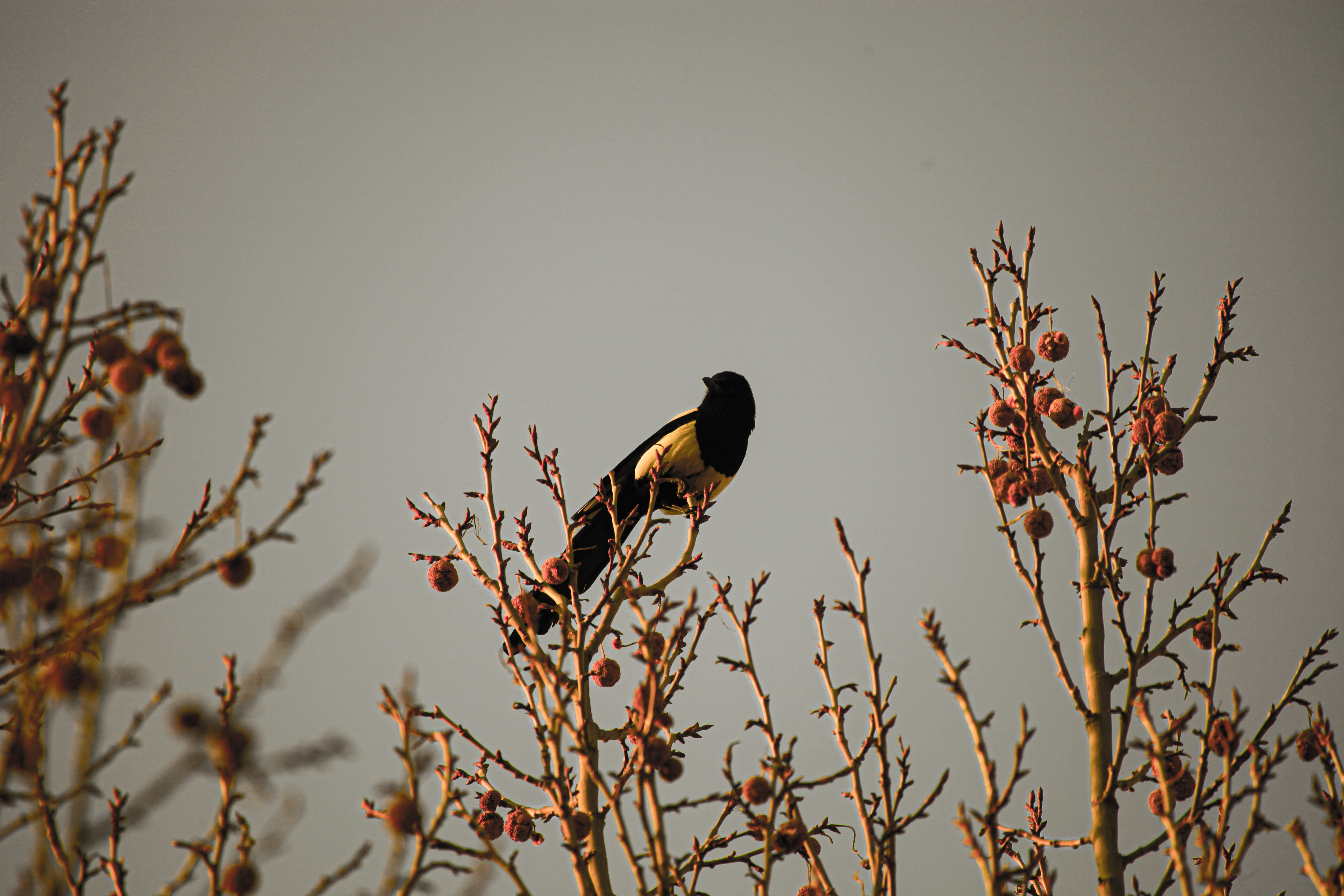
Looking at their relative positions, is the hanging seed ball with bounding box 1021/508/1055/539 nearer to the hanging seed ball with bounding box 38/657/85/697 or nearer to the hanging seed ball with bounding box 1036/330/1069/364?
the hanging seed ball with bounding box 1036/330/1069/364

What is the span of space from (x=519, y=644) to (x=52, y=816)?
1.46 meters

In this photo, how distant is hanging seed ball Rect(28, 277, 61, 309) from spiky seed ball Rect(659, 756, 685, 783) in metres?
1.40

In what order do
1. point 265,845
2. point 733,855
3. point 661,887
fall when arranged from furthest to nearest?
1. point 733,855
2. point 661,887
3. point 265,845

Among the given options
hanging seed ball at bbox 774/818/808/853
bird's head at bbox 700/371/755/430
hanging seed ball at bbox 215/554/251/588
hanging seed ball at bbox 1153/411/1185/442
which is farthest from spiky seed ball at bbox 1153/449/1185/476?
hanging seed ball at bbox 215/554/251/588

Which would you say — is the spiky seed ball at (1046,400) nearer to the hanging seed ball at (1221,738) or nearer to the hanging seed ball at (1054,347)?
the hanging seed ball at (1054,347)

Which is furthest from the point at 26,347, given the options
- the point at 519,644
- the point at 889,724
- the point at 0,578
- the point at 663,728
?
the point at 889,724

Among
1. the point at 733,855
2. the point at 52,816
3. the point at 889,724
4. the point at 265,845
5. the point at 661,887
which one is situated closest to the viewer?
the point at 52,816

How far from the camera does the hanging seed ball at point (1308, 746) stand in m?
1.80

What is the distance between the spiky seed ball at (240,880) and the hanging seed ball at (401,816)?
0.89ft

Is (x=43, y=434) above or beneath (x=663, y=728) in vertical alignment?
above

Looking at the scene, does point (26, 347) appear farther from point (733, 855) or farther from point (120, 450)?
point (733, 855)

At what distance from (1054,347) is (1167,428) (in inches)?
16.9

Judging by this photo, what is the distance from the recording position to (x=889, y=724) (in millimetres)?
1890

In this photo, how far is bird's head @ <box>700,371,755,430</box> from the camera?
381cm
